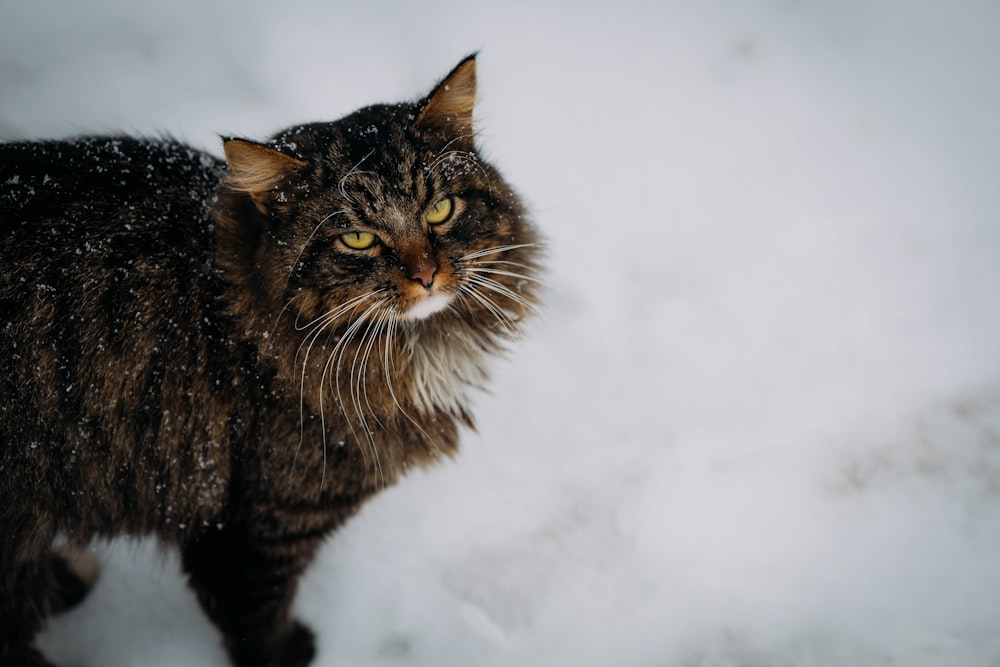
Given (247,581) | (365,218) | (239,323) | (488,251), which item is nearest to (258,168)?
(365,218)

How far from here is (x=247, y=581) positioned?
1.57 m

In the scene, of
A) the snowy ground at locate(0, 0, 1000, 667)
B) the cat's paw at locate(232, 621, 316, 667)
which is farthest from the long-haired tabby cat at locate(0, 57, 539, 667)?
the snowy ground at locate(0, 0, 1000, 667)

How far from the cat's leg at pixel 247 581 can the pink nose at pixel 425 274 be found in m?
0.70

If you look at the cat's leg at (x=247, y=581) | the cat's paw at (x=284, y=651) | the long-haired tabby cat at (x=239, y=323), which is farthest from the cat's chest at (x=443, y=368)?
the cat's paw at (x=284, y=651)

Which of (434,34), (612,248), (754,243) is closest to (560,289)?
(612,248)

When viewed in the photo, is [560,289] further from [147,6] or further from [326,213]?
Result: [147,6]

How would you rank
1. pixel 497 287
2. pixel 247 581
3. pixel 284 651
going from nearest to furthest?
pixel 497 287 < pixel 247 581 < pixel 284 651

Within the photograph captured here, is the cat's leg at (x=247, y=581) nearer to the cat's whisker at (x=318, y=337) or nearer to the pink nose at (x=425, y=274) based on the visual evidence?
the cat's whisker at (x=318, y=337)

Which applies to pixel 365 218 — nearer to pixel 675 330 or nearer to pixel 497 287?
pixel 497 287

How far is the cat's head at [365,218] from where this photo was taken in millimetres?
1301

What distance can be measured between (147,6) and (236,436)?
1779mm

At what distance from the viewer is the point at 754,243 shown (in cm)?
231

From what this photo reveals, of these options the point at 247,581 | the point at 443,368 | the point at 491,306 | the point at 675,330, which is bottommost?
the point at 247,581

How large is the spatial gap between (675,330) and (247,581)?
1.47 metres
